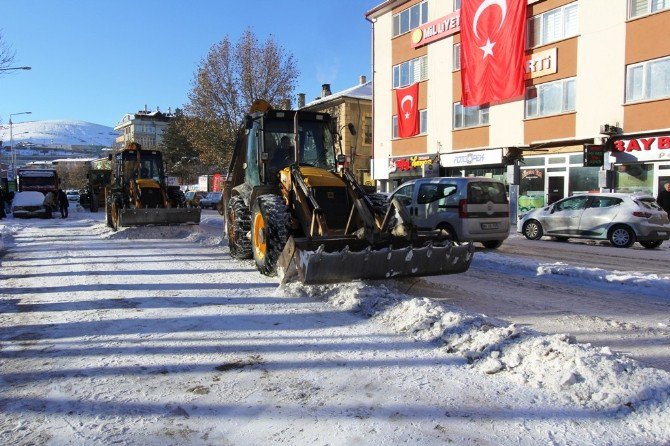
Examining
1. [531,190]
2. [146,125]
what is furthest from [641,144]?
[146,125]

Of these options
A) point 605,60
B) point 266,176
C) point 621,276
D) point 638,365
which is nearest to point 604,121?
point 605,60

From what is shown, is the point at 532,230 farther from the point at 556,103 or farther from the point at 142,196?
the point at 142,196

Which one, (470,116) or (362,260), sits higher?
(470,116)

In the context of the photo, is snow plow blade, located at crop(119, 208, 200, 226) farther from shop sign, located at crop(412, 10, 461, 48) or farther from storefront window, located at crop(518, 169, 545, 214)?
shop sign, located at crop(412, 10, 461, 48)

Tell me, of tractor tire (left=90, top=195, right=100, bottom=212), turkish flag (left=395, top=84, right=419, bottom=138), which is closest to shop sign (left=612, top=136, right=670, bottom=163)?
turkish flag (left=395, top=84, right=419, bottom=138)

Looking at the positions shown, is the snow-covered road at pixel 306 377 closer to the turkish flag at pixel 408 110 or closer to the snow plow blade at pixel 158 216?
the snow plow blade at pixel 158 216

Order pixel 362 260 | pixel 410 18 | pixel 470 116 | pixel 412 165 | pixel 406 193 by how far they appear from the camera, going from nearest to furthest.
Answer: pixel 362 260 < pixel 406 193 < pixel 470 116 < pixel 412 165 < pixel 410 18

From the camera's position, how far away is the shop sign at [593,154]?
725 inches

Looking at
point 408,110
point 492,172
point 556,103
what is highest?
point 408,110

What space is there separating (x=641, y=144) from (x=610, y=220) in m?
6.23

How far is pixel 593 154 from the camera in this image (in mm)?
18422

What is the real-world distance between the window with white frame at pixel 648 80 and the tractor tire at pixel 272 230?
15.9 metres

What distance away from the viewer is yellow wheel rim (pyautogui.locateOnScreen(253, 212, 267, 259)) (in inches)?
294

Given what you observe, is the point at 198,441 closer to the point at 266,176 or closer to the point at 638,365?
the point at 638,365
